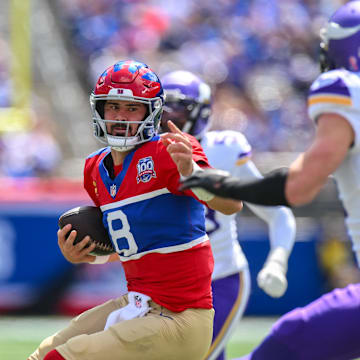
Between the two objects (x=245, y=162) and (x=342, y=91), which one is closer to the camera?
(x=342, y=91)

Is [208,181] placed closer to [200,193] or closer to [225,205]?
[200,193]

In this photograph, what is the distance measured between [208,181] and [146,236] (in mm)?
498

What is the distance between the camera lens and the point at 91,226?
3.53 m

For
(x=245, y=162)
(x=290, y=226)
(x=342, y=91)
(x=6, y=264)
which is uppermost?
(x=342, y=91)

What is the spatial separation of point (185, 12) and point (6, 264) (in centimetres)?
611

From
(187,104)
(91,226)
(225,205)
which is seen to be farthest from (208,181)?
(187,104)

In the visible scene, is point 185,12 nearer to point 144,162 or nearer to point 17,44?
point 17,44

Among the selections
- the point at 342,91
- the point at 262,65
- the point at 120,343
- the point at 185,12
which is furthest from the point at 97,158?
the point at 185,12

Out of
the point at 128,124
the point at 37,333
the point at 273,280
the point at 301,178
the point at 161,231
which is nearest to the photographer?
the point at 301,178

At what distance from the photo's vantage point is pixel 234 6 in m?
13.1

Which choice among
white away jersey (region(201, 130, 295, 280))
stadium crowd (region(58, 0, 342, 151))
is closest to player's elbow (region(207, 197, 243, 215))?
white away jersey (region(201, 130, 295, 280))

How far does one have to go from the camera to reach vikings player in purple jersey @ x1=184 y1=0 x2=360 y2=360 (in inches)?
113

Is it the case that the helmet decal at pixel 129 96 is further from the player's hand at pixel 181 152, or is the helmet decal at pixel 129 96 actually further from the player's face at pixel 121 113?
the player's hand at pixel 181 152

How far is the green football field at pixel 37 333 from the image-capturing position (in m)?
6.74
